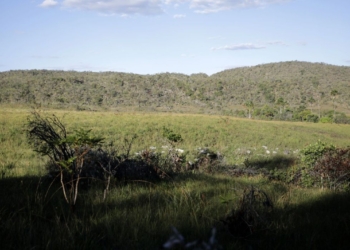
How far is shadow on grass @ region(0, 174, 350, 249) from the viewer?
108 inches

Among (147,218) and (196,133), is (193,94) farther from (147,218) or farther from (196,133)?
(147,218)

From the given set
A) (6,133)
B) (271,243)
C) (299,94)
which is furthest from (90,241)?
(299,94)

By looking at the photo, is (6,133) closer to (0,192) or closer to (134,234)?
(0,192)

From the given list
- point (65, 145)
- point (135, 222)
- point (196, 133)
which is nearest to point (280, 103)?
point (196, 133)

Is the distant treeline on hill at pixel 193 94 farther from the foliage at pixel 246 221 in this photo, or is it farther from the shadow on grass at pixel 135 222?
the foliage at pixel 246 221

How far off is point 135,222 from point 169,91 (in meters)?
101

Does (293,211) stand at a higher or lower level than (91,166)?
lower

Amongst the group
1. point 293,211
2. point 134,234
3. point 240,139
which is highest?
point 134,234

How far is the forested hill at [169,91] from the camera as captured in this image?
84.3 meters

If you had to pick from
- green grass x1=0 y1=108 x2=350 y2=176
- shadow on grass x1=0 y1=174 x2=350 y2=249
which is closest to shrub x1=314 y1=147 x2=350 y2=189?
shadow on grass x1=0 y1=174 x2=350 y2=249

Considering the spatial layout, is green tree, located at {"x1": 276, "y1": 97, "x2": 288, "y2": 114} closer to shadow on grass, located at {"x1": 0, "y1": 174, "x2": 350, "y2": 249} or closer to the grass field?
the grass field

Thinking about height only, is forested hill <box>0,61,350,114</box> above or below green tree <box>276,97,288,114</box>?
above

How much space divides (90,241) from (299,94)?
11103cm

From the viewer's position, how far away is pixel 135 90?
3925 inches
